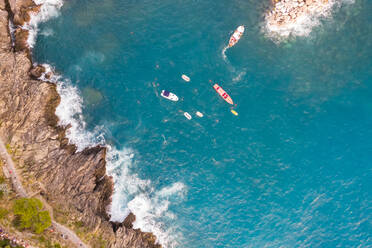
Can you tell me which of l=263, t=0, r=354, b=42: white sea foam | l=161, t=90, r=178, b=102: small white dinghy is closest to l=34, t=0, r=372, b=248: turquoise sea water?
l=161, t=90, r=178, b=102: small white dinghy

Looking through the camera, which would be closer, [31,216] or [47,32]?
[31,216]

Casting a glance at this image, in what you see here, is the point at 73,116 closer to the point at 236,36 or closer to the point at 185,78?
the point at 185,78

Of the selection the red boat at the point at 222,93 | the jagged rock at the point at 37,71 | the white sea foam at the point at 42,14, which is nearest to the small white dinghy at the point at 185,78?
the red boat at the point at 222,93

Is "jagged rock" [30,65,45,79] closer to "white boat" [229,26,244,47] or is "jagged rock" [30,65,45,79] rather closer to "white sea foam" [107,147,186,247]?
"white sea foam" [107,147,186,247]

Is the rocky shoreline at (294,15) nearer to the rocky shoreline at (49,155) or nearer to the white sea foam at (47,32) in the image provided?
the rocky shoreline at (49,155)

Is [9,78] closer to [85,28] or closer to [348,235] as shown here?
[85,28]

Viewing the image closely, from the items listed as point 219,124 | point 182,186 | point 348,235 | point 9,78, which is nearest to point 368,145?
point 348,235

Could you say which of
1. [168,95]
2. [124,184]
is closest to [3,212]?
[124,184]
